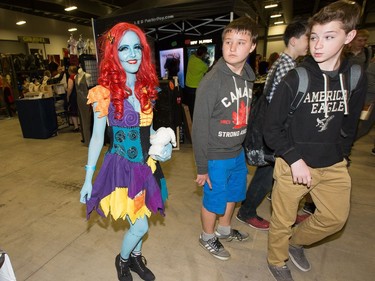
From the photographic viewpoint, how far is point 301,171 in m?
1.40

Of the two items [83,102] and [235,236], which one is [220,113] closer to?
[235,236]

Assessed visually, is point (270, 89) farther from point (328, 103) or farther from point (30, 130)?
point (30, 130)

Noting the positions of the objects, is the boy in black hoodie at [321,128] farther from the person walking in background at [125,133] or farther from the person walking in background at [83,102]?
the person walking in background at [83,102]

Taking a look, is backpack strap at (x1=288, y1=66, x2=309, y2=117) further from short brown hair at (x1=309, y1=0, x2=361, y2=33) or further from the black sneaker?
the black sneaker

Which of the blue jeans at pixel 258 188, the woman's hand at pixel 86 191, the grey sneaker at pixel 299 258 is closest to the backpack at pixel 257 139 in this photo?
A: the blue jeans at pixel 258 188

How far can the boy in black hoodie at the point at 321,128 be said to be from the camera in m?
1.30

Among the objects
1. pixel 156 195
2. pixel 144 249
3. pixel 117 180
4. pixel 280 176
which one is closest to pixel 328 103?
pixel 280 176

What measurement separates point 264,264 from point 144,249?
97cm

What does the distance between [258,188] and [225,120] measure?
91 centimetres

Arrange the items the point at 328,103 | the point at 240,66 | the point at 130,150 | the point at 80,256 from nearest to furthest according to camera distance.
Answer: the point at 328,103 < the point at 130,150 < the point at 240,66 < the point at 80,256

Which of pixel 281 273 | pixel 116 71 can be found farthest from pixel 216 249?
pixel 116 71

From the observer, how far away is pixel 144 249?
2.14 meters

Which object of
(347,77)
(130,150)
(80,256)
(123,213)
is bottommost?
(80,256)

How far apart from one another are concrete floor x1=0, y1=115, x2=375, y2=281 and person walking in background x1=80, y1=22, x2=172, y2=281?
571 mm
